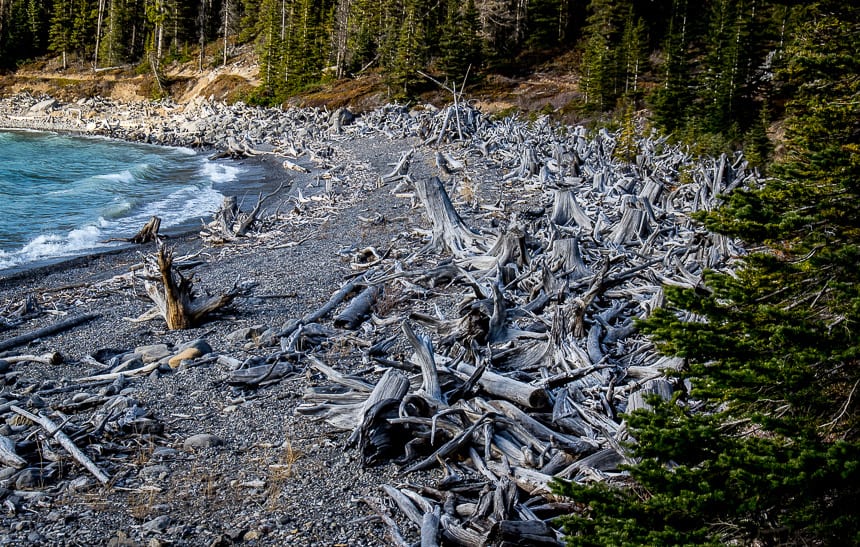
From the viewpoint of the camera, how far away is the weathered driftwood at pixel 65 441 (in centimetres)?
587

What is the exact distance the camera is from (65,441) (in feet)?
Answer: 20.6

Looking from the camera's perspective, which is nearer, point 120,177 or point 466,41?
point 120,177

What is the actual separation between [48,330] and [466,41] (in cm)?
4105

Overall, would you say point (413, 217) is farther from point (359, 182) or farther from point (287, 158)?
point (287, 158)

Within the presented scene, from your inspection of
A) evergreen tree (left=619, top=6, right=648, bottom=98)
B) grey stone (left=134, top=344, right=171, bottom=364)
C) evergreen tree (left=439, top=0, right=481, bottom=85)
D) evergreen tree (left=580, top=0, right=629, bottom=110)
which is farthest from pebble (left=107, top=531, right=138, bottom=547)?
evergreen tree (left=439, top=0, right=481, bottom=85)

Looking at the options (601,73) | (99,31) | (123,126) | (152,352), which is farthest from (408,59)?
(99,31)

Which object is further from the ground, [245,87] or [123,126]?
[245,87]

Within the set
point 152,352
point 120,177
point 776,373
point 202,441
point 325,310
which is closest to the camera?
point 776,373

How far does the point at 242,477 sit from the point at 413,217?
437 inches

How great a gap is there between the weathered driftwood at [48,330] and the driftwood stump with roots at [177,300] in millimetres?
1481

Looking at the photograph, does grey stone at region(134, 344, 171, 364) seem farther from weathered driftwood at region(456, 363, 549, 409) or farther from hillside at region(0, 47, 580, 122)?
hillside at region(0, 47, 580, 122)

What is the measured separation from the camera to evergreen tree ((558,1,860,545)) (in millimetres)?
2824

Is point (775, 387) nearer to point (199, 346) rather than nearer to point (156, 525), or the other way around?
point (156, 525)

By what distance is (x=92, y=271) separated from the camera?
1605 cm
